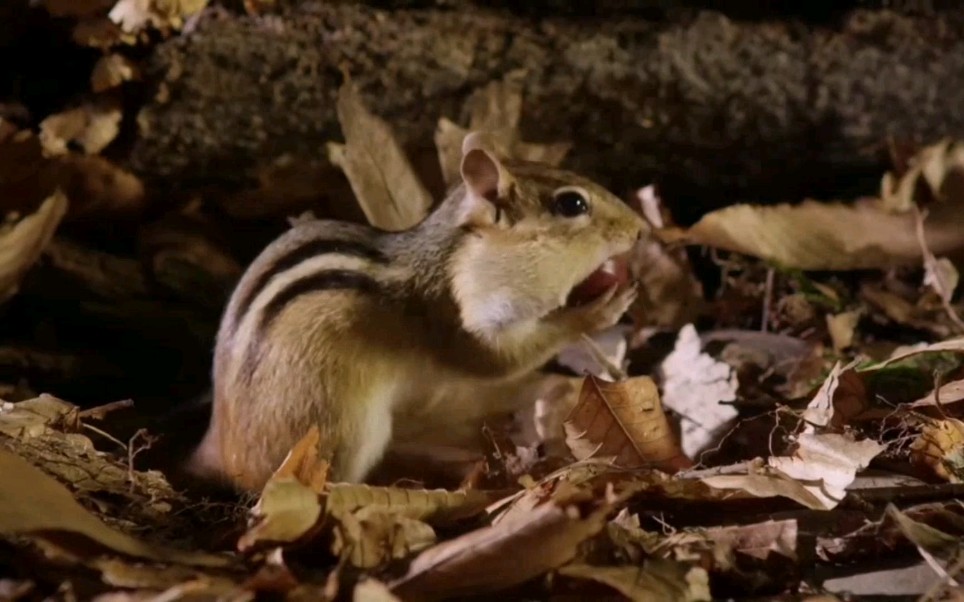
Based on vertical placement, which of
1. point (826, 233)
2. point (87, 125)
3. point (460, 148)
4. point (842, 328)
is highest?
point (87, 125)

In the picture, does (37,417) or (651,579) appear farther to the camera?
(37,417)

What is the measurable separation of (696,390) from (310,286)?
0.87m

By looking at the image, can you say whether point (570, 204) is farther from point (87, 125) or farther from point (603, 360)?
point (87, 125)

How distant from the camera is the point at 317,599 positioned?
125 cm

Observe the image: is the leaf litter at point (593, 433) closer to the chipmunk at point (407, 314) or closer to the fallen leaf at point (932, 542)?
the fallen leaf at point (932, 542)

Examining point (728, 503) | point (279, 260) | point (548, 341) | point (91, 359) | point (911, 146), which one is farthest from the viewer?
point (911, 146)

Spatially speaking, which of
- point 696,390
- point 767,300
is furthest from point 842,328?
point 696,390

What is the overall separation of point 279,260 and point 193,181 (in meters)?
0.89

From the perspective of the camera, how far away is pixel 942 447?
167 centimetres

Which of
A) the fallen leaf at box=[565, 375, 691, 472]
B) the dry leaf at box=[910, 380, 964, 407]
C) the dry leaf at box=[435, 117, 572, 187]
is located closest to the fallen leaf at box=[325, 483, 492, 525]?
the fallen leaf at box=[565, 375, 691, 472]

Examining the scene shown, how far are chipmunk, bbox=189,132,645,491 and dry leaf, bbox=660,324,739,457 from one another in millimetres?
237

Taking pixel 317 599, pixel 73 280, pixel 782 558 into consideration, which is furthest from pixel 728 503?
pixel 73 280

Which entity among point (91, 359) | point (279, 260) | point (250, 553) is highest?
point (279, 260)

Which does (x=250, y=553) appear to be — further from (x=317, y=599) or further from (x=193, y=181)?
(x=193, y=181)
